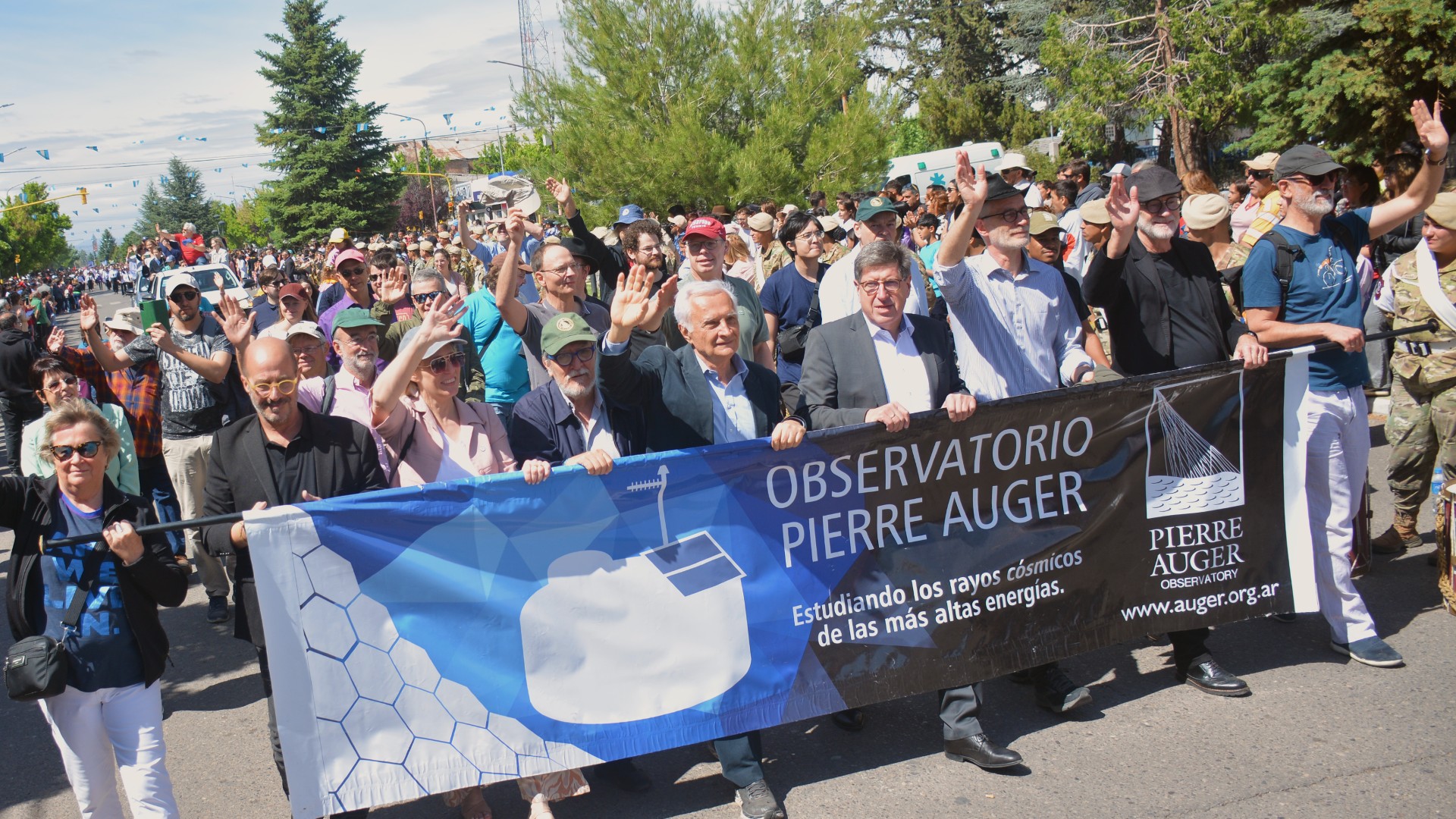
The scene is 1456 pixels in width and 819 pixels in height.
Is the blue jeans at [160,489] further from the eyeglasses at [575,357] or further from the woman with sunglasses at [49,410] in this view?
the eyeglasses at [575,357]

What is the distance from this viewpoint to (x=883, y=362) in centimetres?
443

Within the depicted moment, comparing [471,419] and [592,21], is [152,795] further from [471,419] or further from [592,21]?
[592,21]

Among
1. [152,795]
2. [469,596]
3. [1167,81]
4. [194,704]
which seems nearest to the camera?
[152,795]

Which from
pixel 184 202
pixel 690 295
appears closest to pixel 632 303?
pixel 690 295

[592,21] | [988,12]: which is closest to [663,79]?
[592,21]

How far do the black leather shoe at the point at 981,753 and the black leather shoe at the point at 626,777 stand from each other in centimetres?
123

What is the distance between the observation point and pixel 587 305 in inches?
242

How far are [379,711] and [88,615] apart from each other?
3.32 feet

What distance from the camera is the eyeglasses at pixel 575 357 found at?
13.1 feet

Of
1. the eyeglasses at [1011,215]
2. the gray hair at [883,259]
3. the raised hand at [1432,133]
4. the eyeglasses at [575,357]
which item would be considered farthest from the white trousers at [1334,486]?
the eyeglasses at [575,357]

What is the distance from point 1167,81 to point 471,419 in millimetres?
25200

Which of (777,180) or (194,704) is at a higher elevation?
(777,180)

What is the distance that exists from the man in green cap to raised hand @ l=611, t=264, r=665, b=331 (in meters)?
1.50

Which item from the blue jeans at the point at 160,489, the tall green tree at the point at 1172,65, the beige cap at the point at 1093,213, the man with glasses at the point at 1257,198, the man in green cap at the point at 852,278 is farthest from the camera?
the tall green tree at the point at 1172,65
